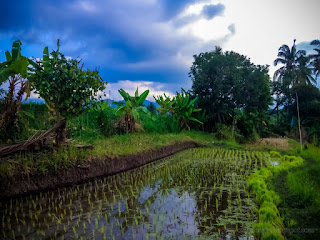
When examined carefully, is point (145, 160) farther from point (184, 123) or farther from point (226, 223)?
point (184, 123)

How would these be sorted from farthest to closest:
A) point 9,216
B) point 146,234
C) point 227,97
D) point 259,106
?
point 259,106 → point 227,97 → point 9,216 → point 146,234

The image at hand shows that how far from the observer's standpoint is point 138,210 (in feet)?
12.8

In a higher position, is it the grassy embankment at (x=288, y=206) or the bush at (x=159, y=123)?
the bush at (x=159, y=123)

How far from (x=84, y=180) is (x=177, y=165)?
10.0 ft

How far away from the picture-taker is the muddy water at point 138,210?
316cm

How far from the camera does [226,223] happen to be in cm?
339

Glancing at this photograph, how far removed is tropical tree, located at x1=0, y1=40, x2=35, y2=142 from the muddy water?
8.25ft

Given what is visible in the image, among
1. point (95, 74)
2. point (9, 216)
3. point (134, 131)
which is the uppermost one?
point (95, 74)

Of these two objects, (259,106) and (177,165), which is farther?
(259,106)

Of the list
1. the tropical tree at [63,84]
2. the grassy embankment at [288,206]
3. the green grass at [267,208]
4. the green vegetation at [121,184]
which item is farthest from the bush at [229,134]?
the tropical tree at [63,84]

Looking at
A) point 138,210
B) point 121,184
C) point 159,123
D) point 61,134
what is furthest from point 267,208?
point 159,123

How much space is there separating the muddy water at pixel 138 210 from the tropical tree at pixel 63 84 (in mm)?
1890

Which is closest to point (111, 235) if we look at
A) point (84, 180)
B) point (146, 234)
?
point (146, 234)

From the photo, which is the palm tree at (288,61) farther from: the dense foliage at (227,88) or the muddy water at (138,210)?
the muddy water at (138,210)
